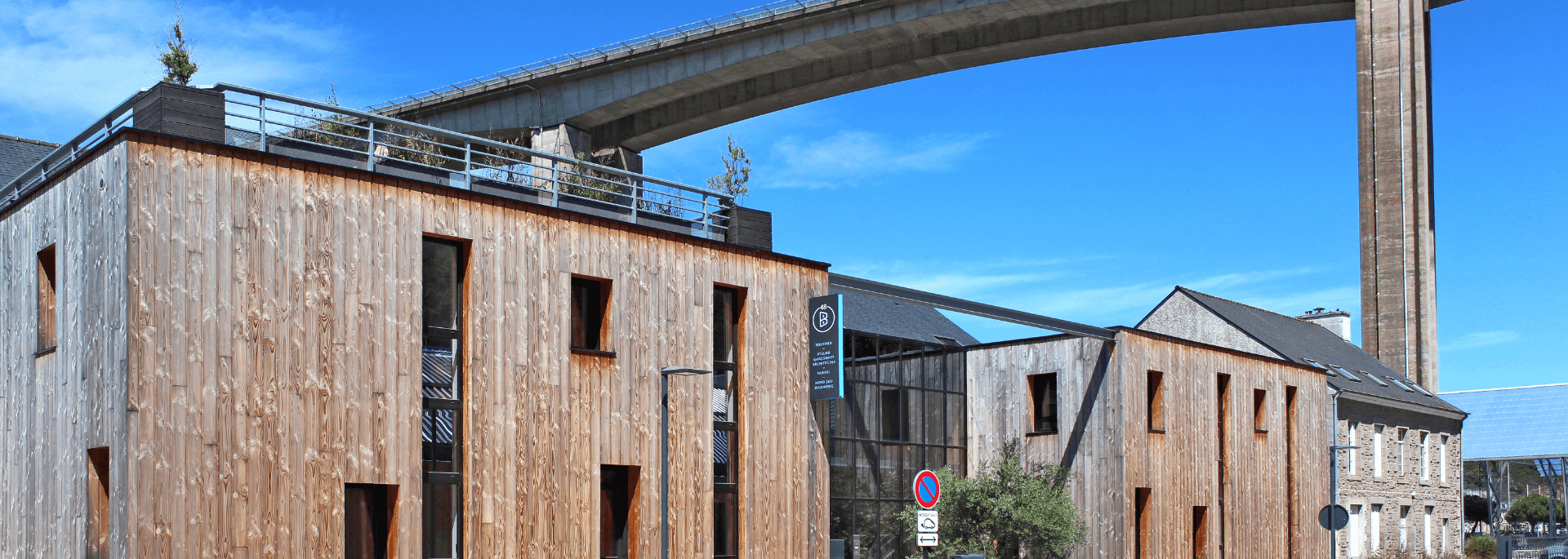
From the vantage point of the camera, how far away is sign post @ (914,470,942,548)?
17375mm

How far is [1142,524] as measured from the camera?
28984 mm

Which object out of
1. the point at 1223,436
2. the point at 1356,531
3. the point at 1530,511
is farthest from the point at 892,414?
the point at 1530,511

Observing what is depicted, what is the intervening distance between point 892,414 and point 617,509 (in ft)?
35.8

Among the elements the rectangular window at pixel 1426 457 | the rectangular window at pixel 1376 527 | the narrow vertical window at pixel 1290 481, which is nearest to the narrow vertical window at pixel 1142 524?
the narrow vertical window at pixel 1290 481

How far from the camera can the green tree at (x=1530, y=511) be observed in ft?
298

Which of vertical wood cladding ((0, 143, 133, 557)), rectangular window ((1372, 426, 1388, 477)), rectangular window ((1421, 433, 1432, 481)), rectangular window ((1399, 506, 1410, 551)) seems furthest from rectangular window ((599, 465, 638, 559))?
rectangular window ((1421, 433, 1432, 481))

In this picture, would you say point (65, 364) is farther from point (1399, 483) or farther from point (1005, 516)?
point (1399, 483)

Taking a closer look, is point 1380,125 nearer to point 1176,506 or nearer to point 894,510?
point 1176,506

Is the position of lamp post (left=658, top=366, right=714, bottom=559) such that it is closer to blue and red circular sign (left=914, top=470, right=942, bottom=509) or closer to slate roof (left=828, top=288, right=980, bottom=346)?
blue and red circular sign (left=914, top=470, right=942, bottom=509)

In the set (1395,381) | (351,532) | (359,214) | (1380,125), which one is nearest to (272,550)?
(351,532)

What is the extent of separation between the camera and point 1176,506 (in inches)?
1163

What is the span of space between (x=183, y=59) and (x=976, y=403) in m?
18.4

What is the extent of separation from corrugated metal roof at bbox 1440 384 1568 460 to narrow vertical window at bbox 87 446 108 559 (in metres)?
51.6

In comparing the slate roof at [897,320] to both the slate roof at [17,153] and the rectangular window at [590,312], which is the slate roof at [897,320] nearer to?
the rectangular window at [590,312]
